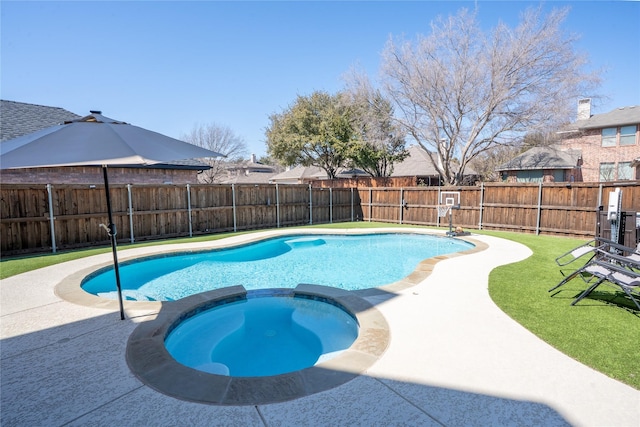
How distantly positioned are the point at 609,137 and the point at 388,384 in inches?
1145

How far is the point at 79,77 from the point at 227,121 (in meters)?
20.8

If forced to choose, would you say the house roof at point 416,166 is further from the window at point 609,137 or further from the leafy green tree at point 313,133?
the window at point 609,137

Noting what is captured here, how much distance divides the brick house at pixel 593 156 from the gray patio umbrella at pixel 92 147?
24.7 metres

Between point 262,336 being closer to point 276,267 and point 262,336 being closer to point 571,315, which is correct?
point 276,267

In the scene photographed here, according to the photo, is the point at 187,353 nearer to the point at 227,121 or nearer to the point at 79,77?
the point at 79,77

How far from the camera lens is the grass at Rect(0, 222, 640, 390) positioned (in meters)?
3.29

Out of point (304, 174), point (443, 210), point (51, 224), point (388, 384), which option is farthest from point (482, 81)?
point (304, 174)

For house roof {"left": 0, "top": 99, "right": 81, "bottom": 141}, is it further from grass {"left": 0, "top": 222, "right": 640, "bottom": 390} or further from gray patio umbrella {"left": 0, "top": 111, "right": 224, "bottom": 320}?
gray patio umbrella {"left": 0, "top": 111, "right": 224, "bottom": 320}

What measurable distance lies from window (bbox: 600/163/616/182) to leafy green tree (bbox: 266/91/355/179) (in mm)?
18124

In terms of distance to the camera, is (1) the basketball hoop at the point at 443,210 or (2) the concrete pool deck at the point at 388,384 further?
(1) the basketball hoop at the point at 443,210

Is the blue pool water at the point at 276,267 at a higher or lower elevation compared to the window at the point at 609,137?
lower

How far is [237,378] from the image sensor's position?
3.03 meters

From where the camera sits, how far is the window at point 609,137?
22.3 meters

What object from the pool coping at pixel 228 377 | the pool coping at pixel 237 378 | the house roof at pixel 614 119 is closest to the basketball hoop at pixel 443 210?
the pool coping at pixel 228 377
